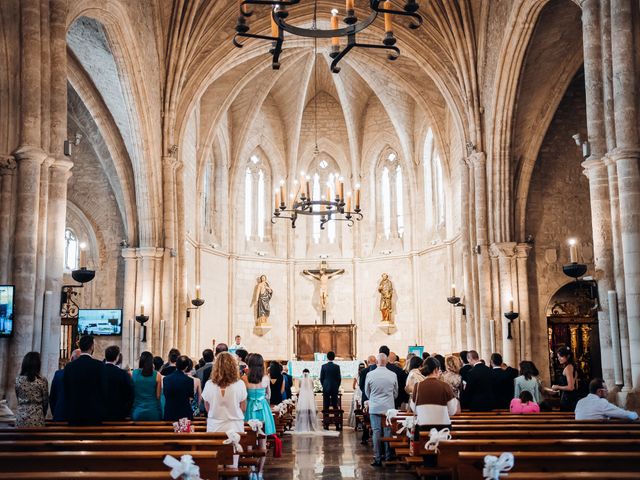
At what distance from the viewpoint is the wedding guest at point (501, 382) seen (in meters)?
9.35

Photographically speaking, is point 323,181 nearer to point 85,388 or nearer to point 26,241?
point 26,241

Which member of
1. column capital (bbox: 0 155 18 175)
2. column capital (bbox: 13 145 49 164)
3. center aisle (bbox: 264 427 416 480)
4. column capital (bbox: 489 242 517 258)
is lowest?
center aisle (bbox: 264 427 416 480)

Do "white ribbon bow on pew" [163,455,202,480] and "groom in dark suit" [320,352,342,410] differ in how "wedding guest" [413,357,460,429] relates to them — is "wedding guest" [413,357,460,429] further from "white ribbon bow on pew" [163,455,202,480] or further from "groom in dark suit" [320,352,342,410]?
"groom in dark suit" [320,352,342,410]

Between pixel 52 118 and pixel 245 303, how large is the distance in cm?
1653

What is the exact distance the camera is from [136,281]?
19.5 m

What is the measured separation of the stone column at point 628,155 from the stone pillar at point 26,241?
28.2ft

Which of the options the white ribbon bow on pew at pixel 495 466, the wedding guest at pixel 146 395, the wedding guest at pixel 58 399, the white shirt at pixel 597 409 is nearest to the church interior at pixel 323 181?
the white ribbon bow on pew at pixel 495 466

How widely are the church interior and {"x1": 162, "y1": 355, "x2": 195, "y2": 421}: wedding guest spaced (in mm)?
2308

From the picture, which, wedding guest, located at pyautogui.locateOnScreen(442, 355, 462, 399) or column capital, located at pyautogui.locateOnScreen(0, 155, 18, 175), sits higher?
column capital, located at pyautogui.locateOnScreen(0, 155, 18, 175)

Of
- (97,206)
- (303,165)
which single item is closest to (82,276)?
(97,206)

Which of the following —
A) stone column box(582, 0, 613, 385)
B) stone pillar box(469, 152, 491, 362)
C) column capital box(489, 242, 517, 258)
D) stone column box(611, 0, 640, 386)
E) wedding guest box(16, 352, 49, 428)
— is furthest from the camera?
stone pillar box(469, 152, 491, 362)

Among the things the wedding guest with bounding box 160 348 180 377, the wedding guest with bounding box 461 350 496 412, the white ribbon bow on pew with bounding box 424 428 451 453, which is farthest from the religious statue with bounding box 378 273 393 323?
the white ribbon bow on pew with bounding box 424 428 451 453

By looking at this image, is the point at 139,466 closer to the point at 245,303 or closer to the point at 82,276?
the point at 82,276

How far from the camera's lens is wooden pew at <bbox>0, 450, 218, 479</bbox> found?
495 centimetres
